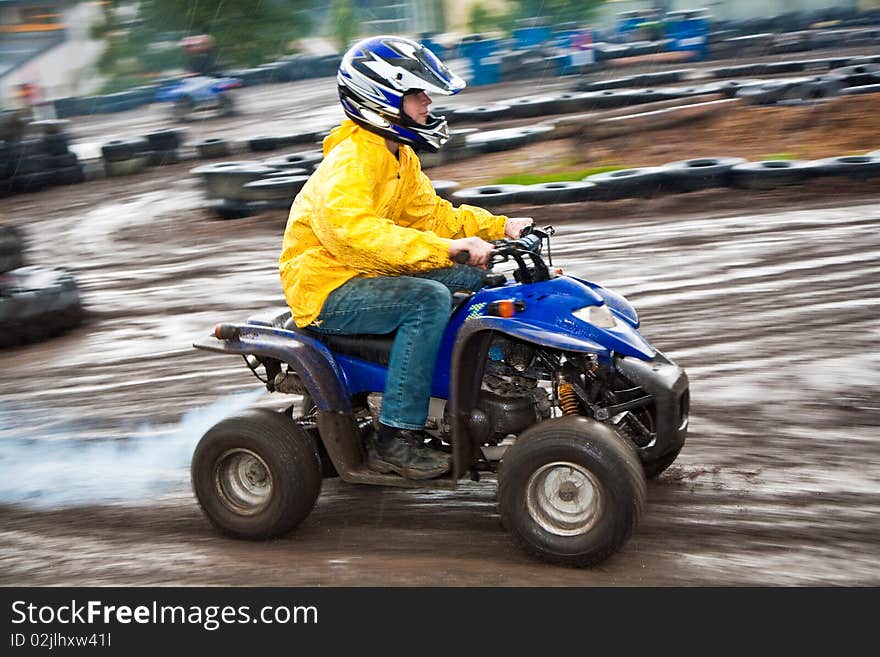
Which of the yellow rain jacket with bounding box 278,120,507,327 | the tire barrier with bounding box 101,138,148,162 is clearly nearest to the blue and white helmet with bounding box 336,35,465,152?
the yellow rain jacket with bounding box 278,120,507,327

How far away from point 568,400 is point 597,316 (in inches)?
14.4

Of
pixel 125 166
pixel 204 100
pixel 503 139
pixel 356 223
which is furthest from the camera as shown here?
pixel 204 100

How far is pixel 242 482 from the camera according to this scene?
4.57m

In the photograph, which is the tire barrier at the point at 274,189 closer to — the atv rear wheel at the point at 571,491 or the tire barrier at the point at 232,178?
the tire barrier at the point at 232,178

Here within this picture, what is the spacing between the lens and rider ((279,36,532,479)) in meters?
4.05

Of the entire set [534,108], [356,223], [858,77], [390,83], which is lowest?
[534,108]

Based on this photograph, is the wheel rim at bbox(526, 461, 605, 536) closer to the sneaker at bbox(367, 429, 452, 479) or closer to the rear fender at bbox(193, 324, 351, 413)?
the sneaker at bbox(367, 429, 452, 479)

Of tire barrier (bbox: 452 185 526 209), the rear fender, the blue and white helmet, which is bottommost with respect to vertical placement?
tire barrier (bbox: 452 185 526 209)

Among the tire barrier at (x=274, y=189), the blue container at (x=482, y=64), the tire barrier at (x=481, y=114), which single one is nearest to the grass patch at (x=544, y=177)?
the tire barrier at (x=274, y=189)

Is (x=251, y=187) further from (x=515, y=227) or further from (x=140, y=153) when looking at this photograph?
(x=515, y=227)

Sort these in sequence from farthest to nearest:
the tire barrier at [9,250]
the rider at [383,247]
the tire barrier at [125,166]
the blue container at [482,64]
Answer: the blue container at [482,64] → the tire barrier at [125,166] → the tire barrier at [9,250] → the rider at [383,247]

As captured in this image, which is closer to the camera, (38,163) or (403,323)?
(403,323)

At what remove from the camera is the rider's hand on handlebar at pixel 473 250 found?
3.92m

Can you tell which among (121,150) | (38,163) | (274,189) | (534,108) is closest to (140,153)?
(121,150)
